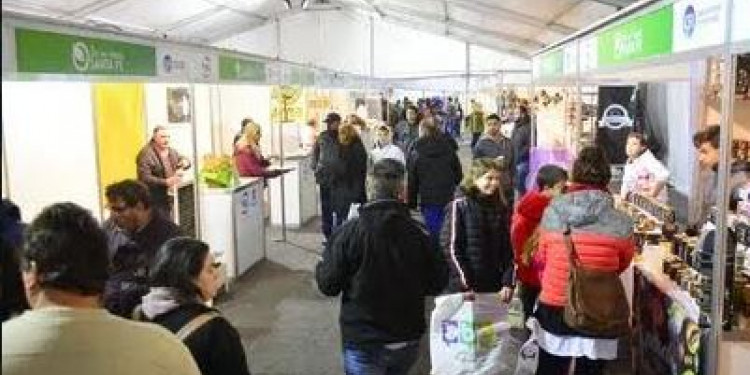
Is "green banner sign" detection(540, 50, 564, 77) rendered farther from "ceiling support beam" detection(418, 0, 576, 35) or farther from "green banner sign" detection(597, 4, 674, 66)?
"ceiling support beam" detection(418, 0, 576, 35)

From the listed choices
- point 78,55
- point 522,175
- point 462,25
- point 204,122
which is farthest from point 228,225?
point 462,25

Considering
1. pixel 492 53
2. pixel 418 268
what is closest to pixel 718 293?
pixel 418 268

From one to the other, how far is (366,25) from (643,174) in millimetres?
16707

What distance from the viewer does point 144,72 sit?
4246 millimetres

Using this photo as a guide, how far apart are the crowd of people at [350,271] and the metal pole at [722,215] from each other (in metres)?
0.54

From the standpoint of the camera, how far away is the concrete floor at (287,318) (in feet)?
16.1

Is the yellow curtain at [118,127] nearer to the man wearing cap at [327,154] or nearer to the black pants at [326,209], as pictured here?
the man wearing cap at [327,154]

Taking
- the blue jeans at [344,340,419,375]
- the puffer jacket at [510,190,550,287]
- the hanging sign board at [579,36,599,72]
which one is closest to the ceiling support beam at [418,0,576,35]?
the hanging sign board at [579,36,599,72]

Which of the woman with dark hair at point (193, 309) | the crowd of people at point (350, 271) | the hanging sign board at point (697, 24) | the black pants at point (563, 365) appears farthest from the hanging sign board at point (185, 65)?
the hanging sign board at point (697, 24)

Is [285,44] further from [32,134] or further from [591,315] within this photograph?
[591,315]

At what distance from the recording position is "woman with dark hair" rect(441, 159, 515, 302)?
381 centimetres

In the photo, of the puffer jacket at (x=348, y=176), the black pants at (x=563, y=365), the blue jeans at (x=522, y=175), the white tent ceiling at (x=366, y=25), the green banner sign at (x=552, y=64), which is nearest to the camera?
the black pants at (x=563, y=365)

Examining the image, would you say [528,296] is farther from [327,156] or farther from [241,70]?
[327,156]

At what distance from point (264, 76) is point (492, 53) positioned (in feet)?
50.7
